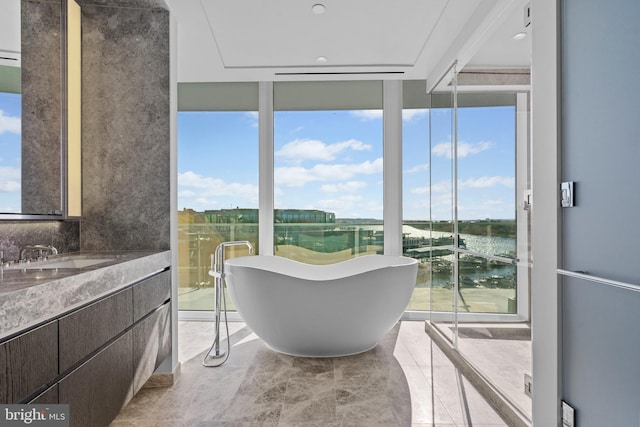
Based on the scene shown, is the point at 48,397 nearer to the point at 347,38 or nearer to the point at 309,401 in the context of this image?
the point at 309,401

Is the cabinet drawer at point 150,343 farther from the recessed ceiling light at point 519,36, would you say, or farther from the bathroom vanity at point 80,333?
the recessed ceiling light at point 519,36

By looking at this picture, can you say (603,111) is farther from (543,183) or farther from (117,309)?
(117,309)

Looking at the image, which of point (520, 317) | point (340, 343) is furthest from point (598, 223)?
point (340, 343)

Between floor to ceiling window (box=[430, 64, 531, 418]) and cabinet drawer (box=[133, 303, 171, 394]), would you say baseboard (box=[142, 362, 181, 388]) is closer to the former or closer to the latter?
cabinet drawer (box=[133, 303, 171, 394])

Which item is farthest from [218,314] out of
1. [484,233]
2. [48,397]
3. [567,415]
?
[567,415]

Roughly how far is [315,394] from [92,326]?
4.19 ft

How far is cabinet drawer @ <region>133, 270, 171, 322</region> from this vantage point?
1756mm

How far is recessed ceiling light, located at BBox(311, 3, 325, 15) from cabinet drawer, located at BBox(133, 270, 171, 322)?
1.85 metres

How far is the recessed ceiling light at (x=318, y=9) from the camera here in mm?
2176

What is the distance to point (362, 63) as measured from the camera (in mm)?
2977

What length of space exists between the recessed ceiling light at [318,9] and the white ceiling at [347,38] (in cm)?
2

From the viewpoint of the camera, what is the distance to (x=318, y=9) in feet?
7.23

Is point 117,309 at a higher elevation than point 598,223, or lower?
lower

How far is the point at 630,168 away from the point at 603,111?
0.23m
